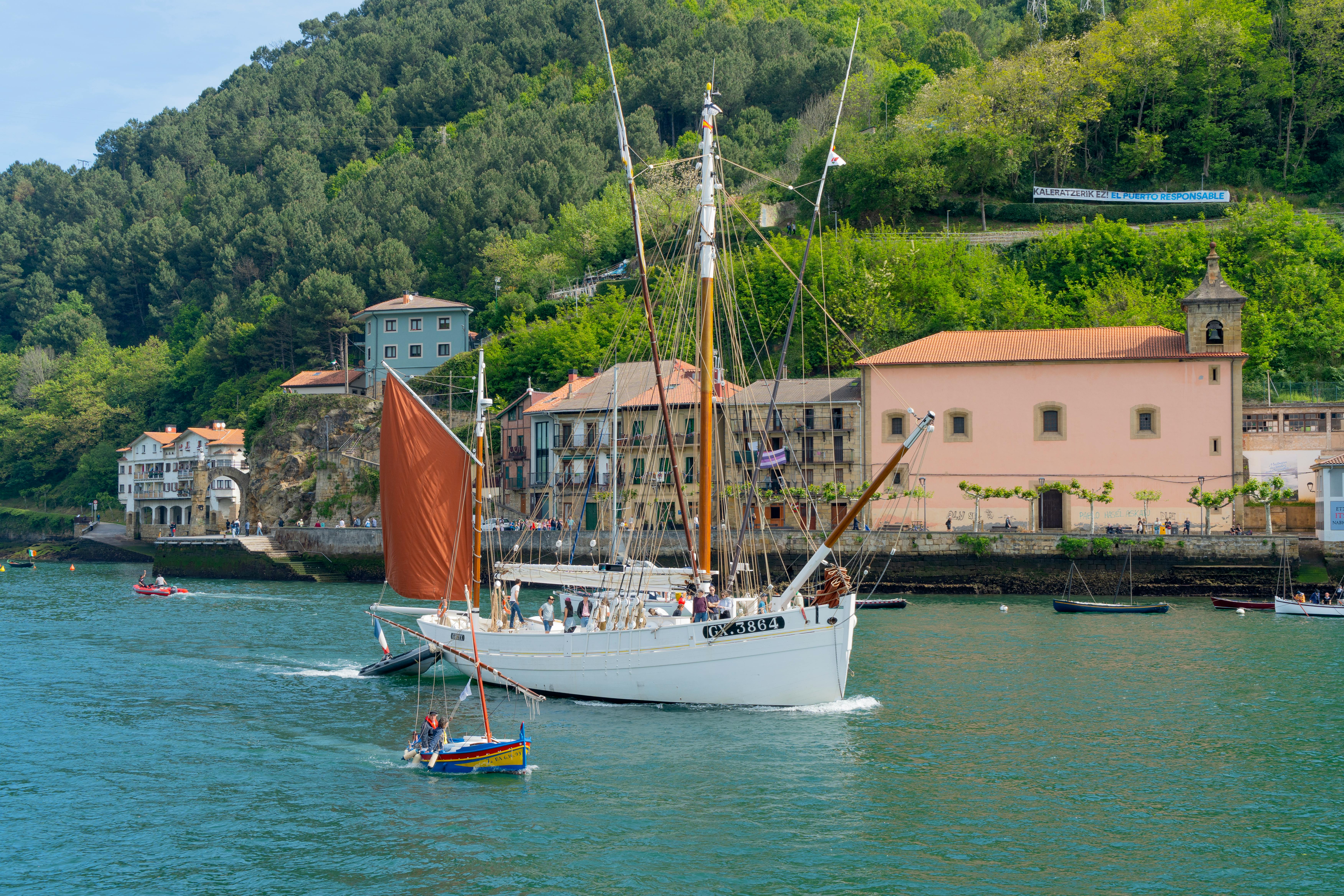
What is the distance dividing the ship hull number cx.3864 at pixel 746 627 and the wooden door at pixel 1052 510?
4335 cm

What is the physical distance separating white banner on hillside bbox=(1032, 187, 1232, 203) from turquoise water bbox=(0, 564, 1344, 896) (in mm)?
67943

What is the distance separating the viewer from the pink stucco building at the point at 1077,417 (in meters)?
67.3

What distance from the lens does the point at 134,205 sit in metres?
178

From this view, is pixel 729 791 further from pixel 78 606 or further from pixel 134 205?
pixel 134 205

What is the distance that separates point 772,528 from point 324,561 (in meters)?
32.2

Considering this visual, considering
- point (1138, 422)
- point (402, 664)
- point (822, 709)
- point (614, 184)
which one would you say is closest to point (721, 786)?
point (822, 709)

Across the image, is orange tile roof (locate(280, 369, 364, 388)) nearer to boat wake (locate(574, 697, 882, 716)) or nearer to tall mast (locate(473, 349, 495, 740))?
tall mast (locate(473, 349, 495, 740))

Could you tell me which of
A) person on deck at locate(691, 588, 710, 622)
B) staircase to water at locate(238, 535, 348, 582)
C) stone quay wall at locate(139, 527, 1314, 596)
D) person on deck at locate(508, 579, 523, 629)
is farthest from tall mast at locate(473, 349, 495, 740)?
staircase to water at locate(238, 535, 348, 582)

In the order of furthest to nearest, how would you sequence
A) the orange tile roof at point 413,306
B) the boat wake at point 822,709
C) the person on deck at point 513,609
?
the orange tile roof at point 413,306
the person on deck at point 513,609
the boat wake at point 822,709

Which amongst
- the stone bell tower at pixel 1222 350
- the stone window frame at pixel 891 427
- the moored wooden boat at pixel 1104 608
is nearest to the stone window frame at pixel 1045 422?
the stone bell tower at pixel 1222 350

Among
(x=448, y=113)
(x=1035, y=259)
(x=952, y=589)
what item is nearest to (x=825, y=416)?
(x=952, y=589)

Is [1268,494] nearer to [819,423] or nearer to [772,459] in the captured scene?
[819,423]

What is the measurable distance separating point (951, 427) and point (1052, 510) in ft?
24.8

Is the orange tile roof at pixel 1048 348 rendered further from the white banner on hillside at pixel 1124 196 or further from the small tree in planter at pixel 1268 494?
the white banner on hillside at pixel 1124 196
